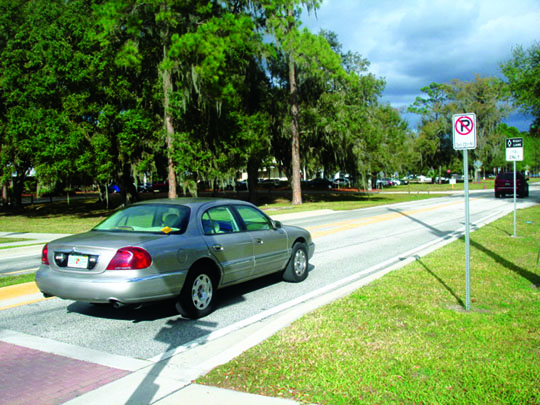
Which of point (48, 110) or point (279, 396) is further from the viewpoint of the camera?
point (48, 110)

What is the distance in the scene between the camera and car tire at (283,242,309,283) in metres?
8.14

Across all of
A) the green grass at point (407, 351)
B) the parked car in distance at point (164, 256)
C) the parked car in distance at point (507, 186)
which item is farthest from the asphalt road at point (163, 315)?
the parked car in distance at point (507, 186)

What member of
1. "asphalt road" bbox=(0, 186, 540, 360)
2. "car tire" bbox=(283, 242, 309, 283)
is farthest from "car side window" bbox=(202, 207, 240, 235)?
"car tire" bbox=(283, 242, 309, 283)

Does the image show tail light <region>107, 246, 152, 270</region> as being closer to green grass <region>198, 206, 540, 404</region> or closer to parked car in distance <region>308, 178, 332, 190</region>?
green grass <region>198, 206, 540, 404</region>

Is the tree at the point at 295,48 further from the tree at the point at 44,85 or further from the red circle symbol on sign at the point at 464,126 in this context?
the red circle symbol on sign at the point at 464,126

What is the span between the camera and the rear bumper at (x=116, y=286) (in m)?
5.45

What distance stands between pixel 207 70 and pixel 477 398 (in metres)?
22.3

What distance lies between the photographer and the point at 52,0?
2833 cm

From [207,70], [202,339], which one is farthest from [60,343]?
[207,70]

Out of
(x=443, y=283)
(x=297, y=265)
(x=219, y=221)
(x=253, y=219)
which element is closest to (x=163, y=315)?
(x=219, y=221)

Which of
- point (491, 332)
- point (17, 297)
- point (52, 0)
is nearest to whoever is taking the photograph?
point (491, 332)

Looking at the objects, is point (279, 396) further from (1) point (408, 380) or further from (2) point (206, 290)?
(2) point (206, 290)

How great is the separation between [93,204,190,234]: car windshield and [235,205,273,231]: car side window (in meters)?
1.10

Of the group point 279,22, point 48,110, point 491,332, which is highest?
point 279,22
